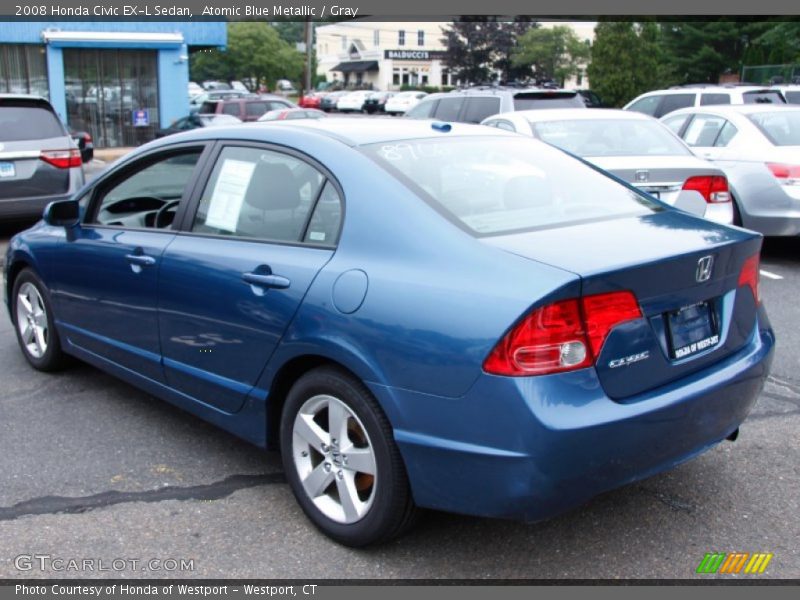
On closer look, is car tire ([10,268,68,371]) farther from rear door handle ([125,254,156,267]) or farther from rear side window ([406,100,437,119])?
rear side window ([406,100,437,119])

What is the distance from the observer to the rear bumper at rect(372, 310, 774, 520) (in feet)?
9.16

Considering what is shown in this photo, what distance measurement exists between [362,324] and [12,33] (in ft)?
77.2

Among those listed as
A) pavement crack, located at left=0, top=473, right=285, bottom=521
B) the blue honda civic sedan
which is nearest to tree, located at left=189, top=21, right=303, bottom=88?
the blue honda civic sedan

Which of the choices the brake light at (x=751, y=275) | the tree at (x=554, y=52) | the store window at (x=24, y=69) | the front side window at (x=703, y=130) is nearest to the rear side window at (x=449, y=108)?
the front side window at (x=703, y=130)

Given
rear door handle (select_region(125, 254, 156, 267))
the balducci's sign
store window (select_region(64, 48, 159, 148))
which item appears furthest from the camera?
the balducci's sign

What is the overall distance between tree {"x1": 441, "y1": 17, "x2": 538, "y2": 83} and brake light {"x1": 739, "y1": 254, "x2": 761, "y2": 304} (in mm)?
59849

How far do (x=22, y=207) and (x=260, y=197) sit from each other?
6.79m

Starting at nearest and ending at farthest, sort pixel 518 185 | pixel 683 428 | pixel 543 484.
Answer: pixel 543 484
pixel 683 428
pixel 518 185

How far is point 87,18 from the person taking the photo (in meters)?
23.7

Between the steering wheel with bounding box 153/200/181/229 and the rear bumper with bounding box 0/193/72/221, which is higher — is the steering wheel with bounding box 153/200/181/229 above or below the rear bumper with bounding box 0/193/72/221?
above

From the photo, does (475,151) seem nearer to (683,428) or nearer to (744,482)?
(683,428)

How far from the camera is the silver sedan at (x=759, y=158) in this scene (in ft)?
27.8

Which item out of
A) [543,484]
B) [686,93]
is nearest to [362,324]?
[543,484]

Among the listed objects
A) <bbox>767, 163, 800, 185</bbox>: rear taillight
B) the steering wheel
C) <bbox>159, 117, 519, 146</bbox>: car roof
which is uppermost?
<bbox>159, 117, 519, 146</bbox>: car roof
